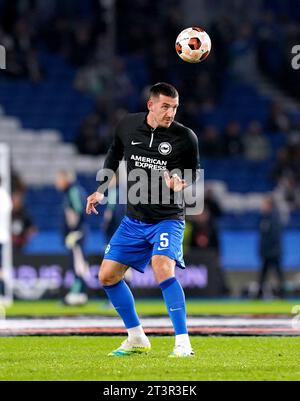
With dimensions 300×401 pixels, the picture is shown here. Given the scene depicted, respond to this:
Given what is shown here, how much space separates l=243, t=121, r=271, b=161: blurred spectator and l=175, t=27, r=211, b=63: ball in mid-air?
1728 cm

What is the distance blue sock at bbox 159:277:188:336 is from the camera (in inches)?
403

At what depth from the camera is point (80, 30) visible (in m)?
30.4

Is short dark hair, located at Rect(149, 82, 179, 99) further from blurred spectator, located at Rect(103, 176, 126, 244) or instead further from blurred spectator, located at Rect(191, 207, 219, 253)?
blurred spectator, located at Rect(191, 207, 219, 253)

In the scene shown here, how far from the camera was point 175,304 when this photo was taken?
405 inches

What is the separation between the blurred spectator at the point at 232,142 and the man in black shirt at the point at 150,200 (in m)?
17.8

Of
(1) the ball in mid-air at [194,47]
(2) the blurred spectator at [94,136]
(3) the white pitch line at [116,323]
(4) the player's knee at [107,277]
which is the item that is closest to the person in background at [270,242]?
(2) the blurred spectator at [94,136]

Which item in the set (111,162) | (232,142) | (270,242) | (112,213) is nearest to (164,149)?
(111,162)

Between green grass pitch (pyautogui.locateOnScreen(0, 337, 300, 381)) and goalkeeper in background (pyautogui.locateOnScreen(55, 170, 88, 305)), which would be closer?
green grass pitch (pyautogui.locateOnScreen(0, 337, 300, 381))

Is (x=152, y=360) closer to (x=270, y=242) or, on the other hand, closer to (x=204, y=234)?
(x=270, y=242)

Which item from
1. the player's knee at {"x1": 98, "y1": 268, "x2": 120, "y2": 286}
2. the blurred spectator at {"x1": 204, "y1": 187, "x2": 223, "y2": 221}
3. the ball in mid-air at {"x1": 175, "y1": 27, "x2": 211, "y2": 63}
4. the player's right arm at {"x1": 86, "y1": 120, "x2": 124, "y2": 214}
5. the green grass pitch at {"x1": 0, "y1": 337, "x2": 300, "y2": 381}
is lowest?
the green grass pitch at {"x1": 0, "y1": 337, "x2": 300, "y2": 381}

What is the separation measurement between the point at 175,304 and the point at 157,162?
128 centimetres

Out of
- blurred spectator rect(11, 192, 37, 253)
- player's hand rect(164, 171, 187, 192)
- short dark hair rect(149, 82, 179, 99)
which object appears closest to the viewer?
player's hand rect(164, 171, 187, 192)

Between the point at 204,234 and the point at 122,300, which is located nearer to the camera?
the point at 122,300

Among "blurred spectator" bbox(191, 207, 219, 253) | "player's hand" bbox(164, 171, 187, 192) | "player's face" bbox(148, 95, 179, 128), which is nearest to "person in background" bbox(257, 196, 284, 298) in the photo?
"blurred spectator" bbox(191, 207, 219, 253)
